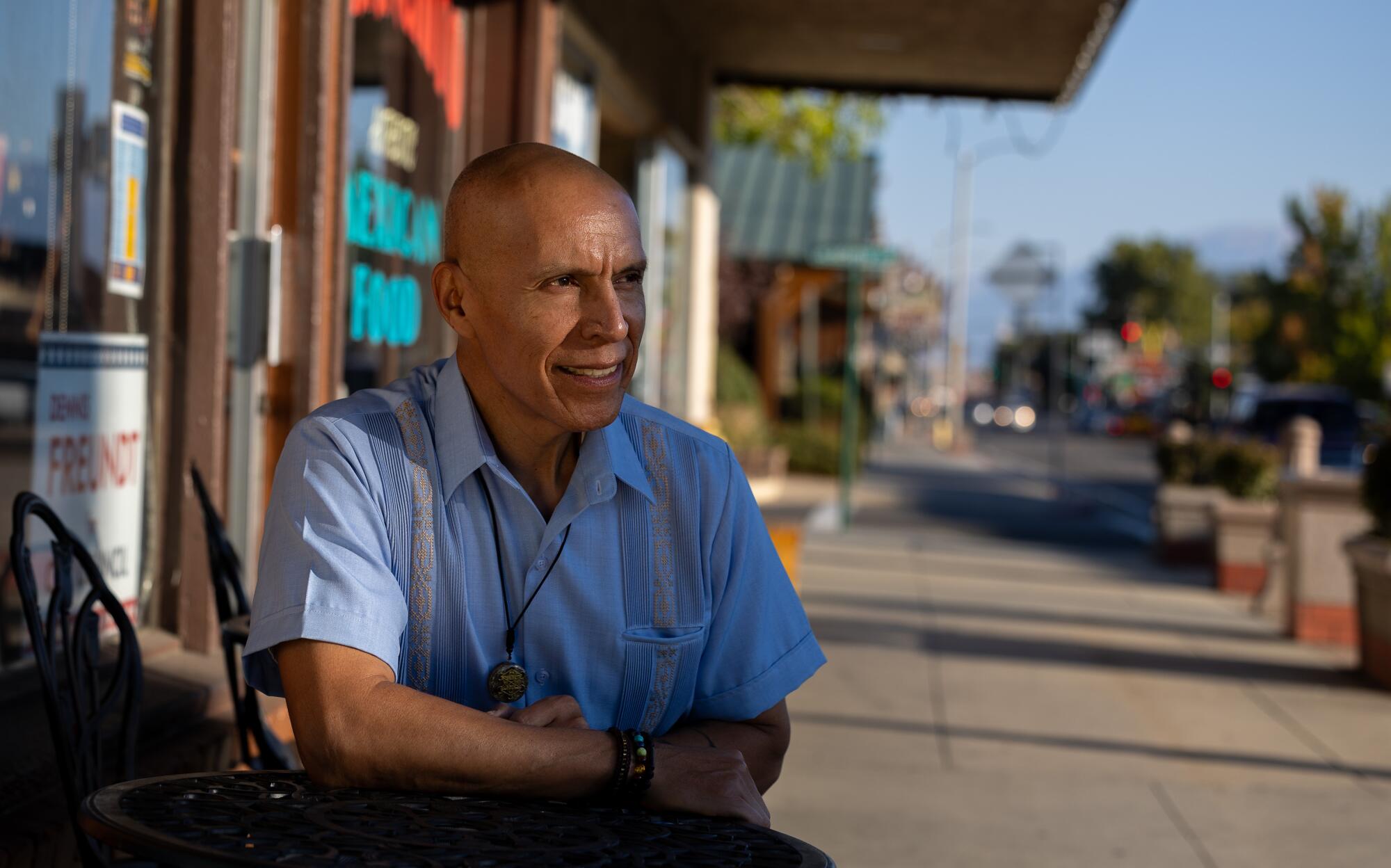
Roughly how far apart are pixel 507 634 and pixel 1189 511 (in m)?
12.6

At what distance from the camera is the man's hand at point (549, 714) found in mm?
1977

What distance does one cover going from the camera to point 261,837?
1.56 metres

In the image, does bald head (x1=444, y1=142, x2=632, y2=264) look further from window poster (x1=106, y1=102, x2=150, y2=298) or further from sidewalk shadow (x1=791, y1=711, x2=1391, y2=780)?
sidewalk shadow (x1=791, y1=711, x2=1391, y2=780)

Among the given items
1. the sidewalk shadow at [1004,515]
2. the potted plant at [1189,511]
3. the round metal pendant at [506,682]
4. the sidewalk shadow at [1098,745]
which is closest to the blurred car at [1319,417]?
the sidewalk shadow at [1004,515]

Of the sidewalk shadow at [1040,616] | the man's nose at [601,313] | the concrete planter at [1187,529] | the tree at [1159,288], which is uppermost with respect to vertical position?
the tree at [1159,288]

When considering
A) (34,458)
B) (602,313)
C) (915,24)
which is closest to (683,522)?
(602,313)

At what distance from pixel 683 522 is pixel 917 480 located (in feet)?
82.0

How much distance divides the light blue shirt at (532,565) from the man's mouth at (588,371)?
0.34 ft

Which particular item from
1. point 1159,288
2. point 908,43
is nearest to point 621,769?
point 908,43

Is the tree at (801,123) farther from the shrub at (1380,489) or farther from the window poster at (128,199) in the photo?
the window poster at (128,199)

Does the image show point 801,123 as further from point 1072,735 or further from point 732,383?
point 1072,735

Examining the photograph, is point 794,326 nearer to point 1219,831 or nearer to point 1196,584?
point 1196,584

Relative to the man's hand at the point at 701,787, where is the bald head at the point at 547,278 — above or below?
above

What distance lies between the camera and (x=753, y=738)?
2.23 m
